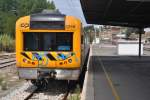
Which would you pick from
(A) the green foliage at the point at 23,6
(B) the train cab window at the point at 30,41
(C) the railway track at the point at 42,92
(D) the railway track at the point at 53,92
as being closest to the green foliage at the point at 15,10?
(A) the green foliage at the point at 23,6

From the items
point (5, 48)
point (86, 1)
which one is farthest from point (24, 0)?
point (86, 1)

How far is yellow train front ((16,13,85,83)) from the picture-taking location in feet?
48.4

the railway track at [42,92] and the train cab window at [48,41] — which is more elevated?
the train cab window at [48,41]

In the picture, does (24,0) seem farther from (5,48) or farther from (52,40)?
(52,40)

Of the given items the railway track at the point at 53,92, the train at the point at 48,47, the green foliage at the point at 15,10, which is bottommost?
the railway track at the point at 53,92

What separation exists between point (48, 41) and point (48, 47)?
21 cm

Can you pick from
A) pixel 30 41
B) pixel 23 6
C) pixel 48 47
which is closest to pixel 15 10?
pixel 23 6

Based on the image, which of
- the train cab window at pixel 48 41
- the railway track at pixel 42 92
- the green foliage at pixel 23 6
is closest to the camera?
the railway track at pixel 42 92

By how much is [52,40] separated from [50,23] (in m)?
0.61

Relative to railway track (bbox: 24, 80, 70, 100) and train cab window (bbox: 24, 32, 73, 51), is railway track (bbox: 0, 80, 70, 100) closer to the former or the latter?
railway track (bbox: 24, 80, 70, 100)

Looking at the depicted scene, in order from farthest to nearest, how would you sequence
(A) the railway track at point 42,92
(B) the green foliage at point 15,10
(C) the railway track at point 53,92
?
(B) the green foliage at point 15,10 < (C) the railway track at point 53,92 < (A) the railway track at point 42,92

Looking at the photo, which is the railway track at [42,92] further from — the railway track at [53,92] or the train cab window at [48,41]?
the train cab window at [48,41]

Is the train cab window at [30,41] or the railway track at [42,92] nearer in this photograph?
the railway track at [42,92]

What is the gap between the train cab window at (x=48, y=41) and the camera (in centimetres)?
1499
